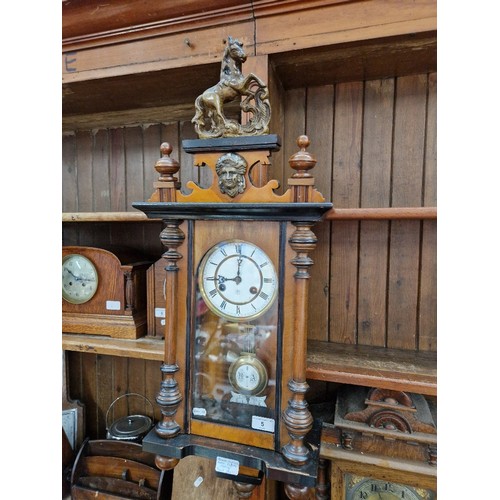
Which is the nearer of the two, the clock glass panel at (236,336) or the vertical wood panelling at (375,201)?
the clock glass panel at (236,336)

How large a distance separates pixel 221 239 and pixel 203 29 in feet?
2.04

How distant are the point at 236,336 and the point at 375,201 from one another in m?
0.64

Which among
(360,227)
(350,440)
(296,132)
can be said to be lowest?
→ (350,440)

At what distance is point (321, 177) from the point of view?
3.49 ft

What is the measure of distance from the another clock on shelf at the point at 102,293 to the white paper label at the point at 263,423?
52cm

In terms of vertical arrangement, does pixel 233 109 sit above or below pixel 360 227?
above

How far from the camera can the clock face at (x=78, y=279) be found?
1.09 meters

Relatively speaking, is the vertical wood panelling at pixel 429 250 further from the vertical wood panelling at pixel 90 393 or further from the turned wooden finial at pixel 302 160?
the vertical wood panelling at pixel 90 393

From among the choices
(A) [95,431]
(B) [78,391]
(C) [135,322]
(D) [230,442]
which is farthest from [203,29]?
(A) [95,431]

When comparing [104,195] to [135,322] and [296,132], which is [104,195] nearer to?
[135,322]

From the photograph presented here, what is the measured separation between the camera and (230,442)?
771 mm

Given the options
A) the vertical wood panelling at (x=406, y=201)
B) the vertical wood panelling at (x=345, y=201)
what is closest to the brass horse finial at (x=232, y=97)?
the vertical wood panelling at (x=345, y=201)

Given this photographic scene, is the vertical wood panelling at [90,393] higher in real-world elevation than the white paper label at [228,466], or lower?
lower

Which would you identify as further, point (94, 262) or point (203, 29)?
point (94, 262)
